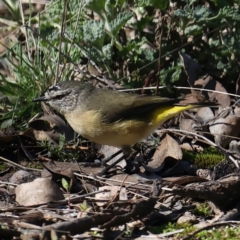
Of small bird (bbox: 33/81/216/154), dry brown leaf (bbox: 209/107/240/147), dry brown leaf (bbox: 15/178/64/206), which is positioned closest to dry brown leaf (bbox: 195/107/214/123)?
dry brown leaf (bbox: 209/107/240/147)

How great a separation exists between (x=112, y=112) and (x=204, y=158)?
0.98 m

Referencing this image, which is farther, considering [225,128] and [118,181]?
[225,128]

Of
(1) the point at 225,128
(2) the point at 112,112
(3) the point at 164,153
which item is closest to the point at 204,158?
(3) the point at 164,153

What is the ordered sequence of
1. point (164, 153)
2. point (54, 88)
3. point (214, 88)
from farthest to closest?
1. point (214, 88)
2. point (54, 88)
3. point (164, 153)

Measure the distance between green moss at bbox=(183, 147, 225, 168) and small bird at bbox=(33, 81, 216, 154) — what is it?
0.43 metres

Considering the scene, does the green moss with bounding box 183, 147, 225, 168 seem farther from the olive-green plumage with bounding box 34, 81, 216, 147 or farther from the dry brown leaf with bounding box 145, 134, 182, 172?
the olive-green plumage with bounding box 34, 81, 216, 147

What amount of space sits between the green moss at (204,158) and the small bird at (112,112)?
43cm

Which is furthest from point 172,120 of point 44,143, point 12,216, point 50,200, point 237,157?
point 12,216

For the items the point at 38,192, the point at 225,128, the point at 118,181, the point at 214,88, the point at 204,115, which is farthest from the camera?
the point at 214,88

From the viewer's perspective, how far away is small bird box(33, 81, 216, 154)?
5.80 m

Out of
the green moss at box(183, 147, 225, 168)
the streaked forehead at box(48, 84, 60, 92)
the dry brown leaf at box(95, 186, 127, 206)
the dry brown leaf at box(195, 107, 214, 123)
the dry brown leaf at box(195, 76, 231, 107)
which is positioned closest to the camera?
the dry brown leaf at box(95, 186, 127, 206)

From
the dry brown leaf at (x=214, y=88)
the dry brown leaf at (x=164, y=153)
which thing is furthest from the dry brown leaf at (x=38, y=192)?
the dry brown leaf at (x=214, y=88)

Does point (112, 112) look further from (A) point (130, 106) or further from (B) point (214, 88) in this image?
(B) point (214, 88)

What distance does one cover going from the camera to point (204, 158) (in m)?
5.95
